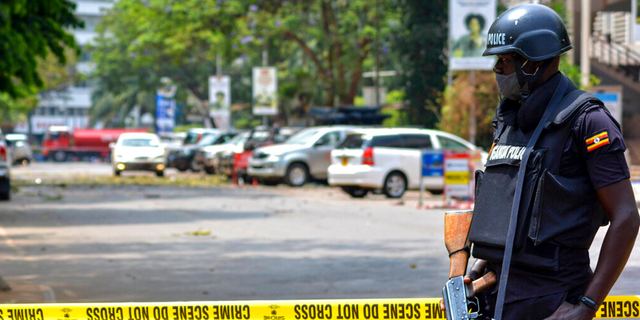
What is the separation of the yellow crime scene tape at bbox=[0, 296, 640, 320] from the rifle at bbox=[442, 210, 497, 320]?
2.88 ft

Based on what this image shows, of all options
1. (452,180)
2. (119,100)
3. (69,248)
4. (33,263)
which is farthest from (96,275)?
(119,100)

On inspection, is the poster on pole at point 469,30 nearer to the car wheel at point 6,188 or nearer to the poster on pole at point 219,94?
the car wheel at point 6,188

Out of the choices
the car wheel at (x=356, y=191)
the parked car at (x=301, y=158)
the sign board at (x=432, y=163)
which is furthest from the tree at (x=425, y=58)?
the sign board at (x=432, y=163)

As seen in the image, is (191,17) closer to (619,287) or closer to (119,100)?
(619,287)

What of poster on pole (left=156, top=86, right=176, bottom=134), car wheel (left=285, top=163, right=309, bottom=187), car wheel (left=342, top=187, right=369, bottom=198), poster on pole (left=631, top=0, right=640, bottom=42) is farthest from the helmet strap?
poster on pole (left=156, top=86, right=176, bottom=134)

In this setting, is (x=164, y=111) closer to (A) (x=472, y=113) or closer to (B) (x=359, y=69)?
(B) (x=359, y=69)

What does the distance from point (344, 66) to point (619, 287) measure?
27.8 metres

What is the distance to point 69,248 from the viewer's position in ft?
39.7

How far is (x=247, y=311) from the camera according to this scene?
157 inches

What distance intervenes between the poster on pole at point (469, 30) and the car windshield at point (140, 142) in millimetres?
13620

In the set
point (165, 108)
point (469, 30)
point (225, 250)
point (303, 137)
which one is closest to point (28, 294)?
point (225, 250)

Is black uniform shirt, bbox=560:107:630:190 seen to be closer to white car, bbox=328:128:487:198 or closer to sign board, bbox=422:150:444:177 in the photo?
sign board, bbox=422:150:444:177

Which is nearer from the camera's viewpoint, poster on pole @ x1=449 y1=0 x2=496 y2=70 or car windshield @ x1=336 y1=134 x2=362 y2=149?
car windshield @ x1=336 y1=134 x2=362 y2=149

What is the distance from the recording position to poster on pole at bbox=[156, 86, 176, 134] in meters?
55.9
